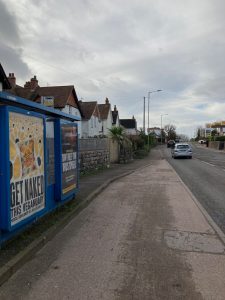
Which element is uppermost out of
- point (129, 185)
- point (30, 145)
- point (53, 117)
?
point (53, 117)

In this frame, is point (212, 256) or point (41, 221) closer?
point (212, 256)

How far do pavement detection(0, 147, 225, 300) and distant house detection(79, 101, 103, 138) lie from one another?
136ft

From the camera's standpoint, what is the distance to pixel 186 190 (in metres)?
13.2

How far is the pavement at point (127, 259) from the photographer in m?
4.34

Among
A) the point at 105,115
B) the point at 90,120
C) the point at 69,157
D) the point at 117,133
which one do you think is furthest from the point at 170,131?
the point at 69,157

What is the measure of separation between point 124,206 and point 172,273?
5.04 m

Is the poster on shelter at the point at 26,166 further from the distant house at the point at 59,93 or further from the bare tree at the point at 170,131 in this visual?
the bare tree at the point at 170,131

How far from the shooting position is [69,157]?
895 cm

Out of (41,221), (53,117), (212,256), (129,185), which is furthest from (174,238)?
(129,185)

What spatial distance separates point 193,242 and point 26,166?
3.22m

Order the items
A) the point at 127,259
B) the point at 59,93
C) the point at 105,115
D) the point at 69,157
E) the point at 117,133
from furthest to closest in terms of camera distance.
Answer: the point at 105,115
the point at 59,93
the point at 117,133
the point at 69,157
the point at 127,259

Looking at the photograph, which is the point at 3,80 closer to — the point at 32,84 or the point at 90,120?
the point at 32,84

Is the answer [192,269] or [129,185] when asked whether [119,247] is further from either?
[129,185]

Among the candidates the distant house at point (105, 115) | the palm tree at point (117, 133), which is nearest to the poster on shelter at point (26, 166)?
the palm tree at point (117, 133)
